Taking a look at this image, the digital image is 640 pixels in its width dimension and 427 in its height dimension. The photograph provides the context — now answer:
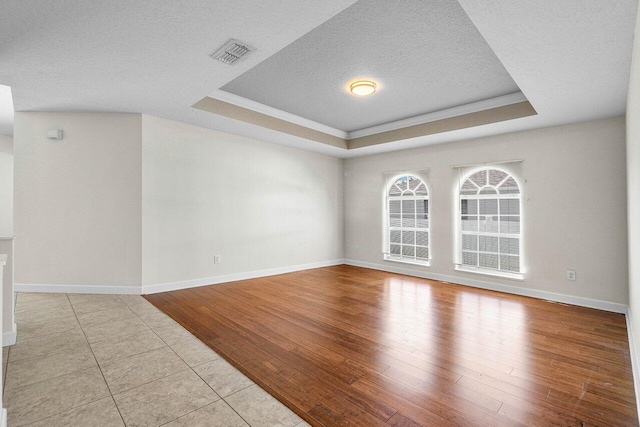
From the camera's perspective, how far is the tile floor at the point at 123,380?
1.76 metres

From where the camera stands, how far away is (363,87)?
3.81 m

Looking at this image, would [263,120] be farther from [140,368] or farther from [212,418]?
[212,418]

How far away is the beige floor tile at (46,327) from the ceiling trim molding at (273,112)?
3134 millimetres

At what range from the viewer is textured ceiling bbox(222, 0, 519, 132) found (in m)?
2.59

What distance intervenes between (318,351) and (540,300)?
3.54 metres

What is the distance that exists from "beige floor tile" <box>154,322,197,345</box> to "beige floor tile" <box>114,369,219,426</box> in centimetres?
67

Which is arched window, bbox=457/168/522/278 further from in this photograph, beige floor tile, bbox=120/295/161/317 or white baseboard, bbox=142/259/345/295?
beige floor tile, bbox=120/295/161/317

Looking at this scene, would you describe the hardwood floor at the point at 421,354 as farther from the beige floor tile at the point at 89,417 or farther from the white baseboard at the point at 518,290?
the beige floor tile at the point at 89,417

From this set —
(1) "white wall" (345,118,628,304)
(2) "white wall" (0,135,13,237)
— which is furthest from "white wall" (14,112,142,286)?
(1) "white wall" (345,118,628,304)

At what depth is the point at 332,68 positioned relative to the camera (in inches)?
136

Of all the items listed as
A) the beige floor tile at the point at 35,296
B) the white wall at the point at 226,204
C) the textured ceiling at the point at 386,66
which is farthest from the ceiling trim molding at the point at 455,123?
the beige floor tile at the point at 35,296

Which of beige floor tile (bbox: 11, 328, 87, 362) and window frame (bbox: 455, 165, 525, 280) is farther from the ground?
window frame (bbox: 455, 165, 525, 280)

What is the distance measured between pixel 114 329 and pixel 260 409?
2.07 meters

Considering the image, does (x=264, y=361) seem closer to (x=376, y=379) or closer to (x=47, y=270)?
(x=376, y=379)
